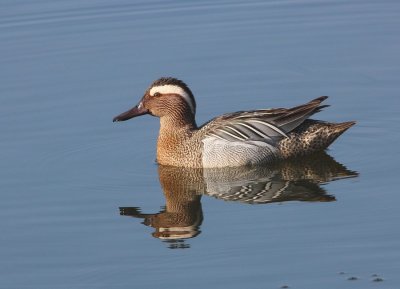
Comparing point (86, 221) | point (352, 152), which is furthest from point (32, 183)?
point (352, 152)

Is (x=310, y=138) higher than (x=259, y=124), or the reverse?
(x=259, y=124)

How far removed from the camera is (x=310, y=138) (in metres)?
15.5

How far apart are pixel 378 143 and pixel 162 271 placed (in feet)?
16.1

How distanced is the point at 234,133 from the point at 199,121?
5.01 feet

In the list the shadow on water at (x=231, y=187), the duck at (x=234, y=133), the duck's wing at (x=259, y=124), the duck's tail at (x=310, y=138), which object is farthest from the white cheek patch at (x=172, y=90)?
the duck's tail at (x=310, y=138)

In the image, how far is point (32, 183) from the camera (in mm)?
14523

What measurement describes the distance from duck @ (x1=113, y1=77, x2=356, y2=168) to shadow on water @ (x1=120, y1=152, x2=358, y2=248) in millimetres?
132

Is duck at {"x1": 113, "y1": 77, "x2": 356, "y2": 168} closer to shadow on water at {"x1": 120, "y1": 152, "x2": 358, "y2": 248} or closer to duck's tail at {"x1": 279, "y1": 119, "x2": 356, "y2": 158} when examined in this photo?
duck's tail at {"x1": 279, "y1": 119, "x2": 356, "y2": 158}

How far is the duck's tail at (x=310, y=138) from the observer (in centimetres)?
1541

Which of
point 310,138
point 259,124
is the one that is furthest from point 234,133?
point 310,138

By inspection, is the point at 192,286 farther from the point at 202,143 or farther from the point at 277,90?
the point at 277,90

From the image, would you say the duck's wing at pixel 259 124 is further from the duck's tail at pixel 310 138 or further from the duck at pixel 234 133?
the duck's tail at pixel 310 138

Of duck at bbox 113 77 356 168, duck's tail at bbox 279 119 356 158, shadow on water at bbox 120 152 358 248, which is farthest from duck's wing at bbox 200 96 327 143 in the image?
shadow on water at bbox 120 152 358 248

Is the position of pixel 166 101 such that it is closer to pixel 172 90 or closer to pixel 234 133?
pixel 172 90
